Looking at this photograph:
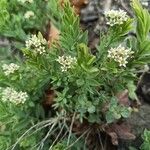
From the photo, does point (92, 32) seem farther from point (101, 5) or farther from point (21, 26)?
point (21, 26)

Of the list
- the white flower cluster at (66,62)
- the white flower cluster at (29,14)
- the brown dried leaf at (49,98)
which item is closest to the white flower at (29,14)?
the white flower cluster at (29,14)

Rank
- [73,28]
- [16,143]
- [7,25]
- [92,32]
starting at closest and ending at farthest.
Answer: [73,28], [16,143], [7,25], [92,32]

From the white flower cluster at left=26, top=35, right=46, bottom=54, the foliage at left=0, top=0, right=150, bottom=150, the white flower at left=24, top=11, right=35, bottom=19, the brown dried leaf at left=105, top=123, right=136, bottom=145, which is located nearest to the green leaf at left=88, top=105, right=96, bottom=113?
the foliage at left=0, top=0, right=150, bottom=150

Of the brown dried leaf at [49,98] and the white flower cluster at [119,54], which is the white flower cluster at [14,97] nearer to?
the brown dried leaf at [49,98]

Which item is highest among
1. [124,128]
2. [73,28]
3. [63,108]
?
[73,28]

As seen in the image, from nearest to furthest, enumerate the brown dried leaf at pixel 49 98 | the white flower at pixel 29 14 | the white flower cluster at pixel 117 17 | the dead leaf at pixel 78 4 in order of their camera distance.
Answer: the white flower cluster at pixel 117 17, the brown dried leaf at pixel 49 98, the white flower at pixel 29 14, the dead leaf at pixel 78 4

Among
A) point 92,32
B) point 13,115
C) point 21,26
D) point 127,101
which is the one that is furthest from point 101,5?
point 13,115

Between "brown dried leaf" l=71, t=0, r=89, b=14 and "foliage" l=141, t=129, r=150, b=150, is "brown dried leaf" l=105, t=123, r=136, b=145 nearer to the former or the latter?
"foliage" l=141, t=129, r=150, b=150
